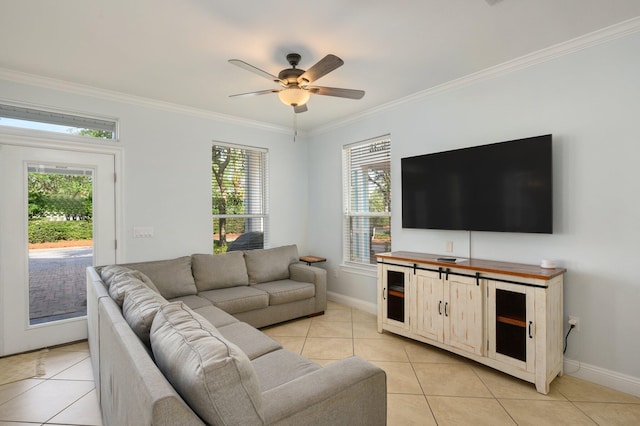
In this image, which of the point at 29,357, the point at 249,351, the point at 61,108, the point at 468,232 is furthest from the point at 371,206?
the point at 29,357

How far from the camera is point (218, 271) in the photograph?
3.84 metres

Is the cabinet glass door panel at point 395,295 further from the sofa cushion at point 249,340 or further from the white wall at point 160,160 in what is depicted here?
the white wall at point 160,160

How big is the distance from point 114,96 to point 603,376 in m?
5.26

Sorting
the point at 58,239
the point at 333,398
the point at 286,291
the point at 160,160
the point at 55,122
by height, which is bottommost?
the point at 286,291

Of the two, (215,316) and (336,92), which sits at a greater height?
(336,92)

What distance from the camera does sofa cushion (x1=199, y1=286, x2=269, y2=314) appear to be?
Result: 3.34 meters

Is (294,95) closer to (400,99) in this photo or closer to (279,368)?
(400,99)

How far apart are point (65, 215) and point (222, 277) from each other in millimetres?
1736

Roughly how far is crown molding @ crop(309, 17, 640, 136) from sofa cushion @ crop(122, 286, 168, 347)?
10.9ft

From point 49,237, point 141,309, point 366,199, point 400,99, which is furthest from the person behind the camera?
point 366,199

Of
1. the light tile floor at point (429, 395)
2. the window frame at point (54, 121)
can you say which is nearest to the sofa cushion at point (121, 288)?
the light tile floor at point (429, 395)

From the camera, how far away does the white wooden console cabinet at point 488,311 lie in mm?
2393

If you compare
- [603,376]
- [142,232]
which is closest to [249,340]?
[142,232]

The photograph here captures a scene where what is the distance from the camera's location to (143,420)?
0.94 m
